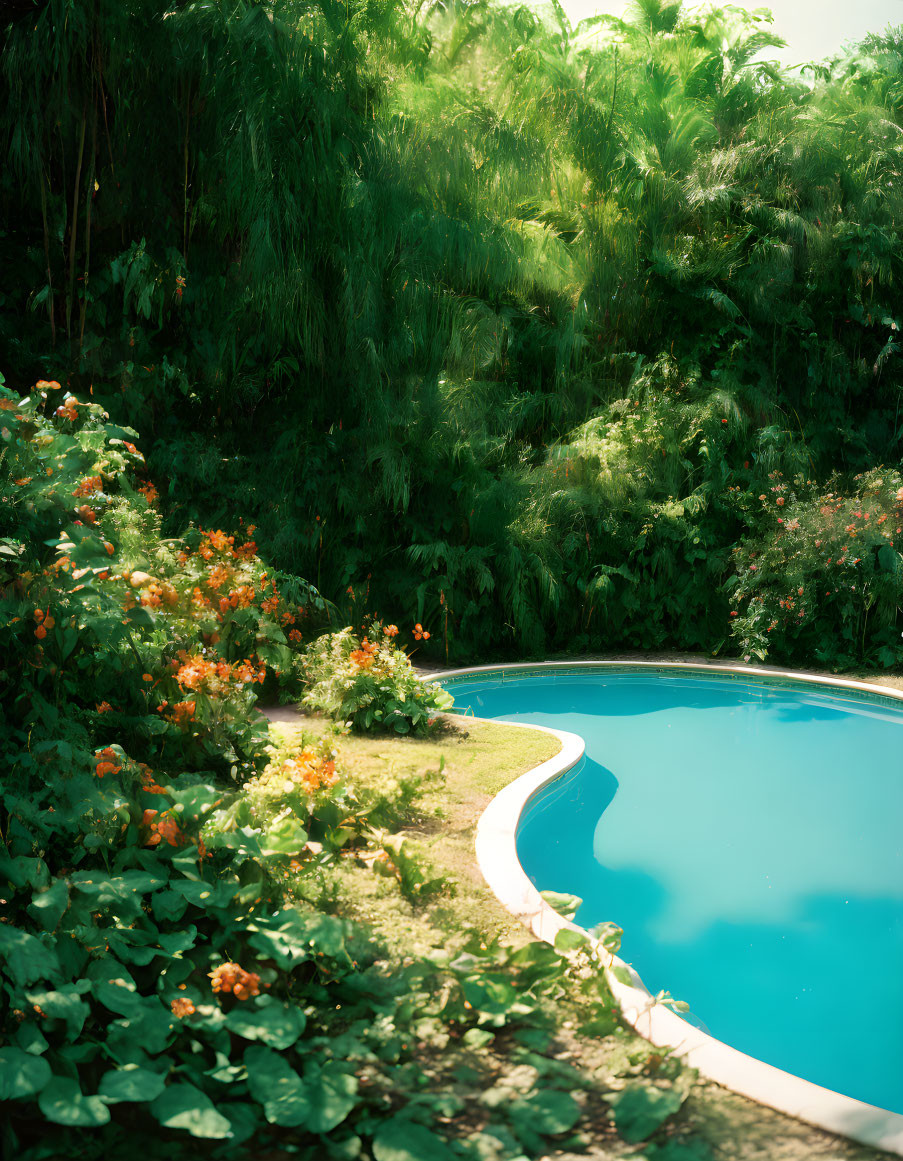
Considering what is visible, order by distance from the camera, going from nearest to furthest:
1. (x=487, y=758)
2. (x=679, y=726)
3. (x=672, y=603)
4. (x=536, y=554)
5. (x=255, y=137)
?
(x=487, y=758), (x=255, y=137), (x=679, y=726), (x=536, y=554), (x=672, y=603)

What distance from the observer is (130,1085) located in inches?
71.1

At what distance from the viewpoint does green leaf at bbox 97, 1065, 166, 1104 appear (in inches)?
69.9

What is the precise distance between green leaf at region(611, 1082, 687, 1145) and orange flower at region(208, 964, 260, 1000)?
2.86 feet

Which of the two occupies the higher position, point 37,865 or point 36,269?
point 36,269

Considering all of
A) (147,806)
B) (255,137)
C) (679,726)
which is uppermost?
(255,137)

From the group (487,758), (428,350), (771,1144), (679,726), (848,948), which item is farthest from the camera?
(428,350)

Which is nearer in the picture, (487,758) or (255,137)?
(487,758)

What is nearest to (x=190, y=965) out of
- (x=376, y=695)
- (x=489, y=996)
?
(x=489, y=996)

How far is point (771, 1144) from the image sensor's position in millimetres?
1939

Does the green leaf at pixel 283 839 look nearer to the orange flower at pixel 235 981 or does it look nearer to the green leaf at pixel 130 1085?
the orange flower at pixel 235 981

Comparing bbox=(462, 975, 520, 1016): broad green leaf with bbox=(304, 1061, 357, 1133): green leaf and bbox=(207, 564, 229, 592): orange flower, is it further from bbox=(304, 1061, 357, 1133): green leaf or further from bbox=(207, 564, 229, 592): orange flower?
bbox=(207, 564, 229, 592): orange flower

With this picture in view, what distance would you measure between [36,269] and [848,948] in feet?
21.5

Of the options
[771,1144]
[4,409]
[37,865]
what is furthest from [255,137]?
[771,1144]

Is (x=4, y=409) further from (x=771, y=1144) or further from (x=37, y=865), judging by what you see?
(x=771, y=1144)
